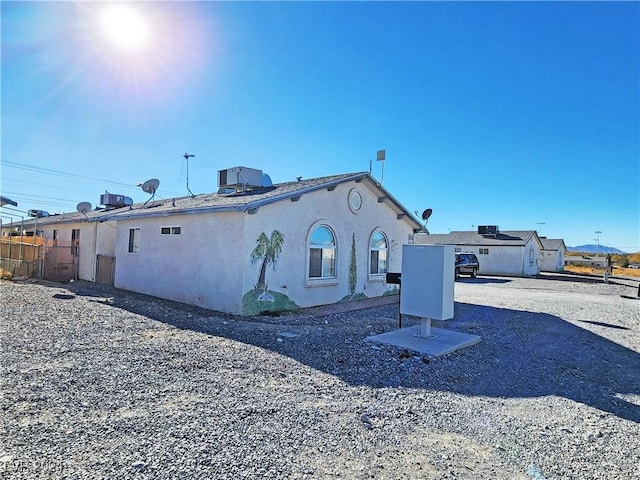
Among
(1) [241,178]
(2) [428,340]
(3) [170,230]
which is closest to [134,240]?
(3) [170,230]

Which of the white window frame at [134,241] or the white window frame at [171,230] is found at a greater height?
the white window frame at [171,230]

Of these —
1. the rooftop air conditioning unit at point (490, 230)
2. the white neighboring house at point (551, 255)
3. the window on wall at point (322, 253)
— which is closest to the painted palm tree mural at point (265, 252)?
the window on wall at point (322, 253)

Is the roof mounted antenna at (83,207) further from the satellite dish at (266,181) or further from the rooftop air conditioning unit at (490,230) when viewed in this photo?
the rooftop air conditioning unit at (490,230)

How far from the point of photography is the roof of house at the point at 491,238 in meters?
33.2

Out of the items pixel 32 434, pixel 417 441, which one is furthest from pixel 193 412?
pixel 417 441

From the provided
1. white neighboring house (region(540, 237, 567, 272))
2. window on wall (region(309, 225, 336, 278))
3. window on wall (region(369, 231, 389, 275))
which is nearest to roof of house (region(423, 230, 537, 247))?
white neighboring house (region(540, 237, 567, 272))

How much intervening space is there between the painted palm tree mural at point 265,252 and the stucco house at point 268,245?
0.09 feet

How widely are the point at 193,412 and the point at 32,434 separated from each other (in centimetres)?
127

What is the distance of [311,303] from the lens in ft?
36.6

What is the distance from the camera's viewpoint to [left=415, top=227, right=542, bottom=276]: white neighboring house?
1273 inches

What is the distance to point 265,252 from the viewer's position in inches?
382

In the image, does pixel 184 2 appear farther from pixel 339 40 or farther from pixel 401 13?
pixel 401 13

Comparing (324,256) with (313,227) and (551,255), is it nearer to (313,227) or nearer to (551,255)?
(313,227)

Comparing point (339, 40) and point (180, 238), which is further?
point (180, 238)
